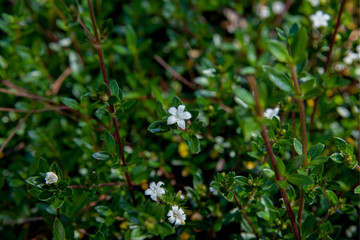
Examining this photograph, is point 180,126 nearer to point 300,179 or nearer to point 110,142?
point 110,142

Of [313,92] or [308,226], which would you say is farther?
[308,226]

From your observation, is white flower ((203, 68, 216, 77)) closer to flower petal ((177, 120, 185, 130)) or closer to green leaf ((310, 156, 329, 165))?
flower petal ((177, 120, 185, 130))

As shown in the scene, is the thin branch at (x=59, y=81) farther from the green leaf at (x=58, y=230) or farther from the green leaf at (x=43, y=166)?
the green leaf at (x=58, y=230)

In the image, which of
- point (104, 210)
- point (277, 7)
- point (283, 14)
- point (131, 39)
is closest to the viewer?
point (104, 210)

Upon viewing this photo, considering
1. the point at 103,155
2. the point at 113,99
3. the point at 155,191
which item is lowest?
the point at 155,191

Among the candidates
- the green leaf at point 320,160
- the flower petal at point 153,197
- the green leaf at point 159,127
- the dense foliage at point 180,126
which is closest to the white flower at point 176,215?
the dense foliage at point 180,126

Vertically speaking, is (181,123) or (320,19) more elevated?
(320,19)

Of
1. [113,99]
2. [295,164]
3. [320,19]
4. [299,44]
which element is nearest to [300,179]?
[295,164]

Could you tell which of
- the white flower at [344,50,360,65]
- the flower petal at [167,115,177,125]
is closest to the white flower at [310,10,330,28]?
the white flower at [344,50,360,65]
